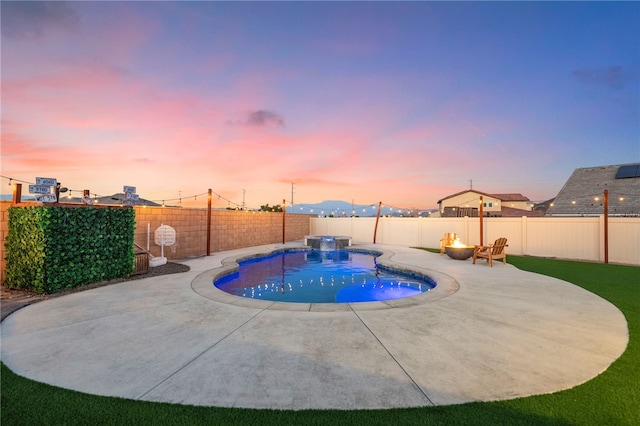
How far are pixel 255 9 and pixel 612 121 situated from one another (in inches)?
883

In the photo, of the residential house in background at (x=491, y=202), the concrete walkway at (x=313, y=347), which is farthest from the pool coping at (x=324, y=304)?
the residential house in background at (x=491, y=202)

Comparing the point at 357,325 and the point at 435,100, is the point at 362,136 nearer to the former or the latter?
the point at 435,100

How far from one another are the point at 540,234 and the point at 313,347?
13.1 metres

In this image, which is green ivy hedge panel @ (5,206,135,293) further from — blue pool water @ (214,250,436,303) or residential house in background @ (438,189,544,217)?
residential house in background @ (438,189,544,217)

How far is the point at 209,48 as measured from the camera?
438 inches

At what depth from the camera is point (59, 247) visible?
566cm

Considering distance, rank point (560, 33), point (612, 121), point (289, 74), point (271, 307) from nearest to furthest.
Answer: point (271, 307) → point (560, 33) → point (289, 74) → point (612, 121)

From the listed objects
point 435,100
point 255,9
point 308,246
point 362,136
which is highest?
point 255,9

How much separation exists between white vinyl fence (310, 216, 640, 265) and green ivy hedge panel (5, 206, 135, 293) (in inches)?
553

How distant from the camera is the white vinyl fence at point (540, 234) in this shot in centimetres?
1008

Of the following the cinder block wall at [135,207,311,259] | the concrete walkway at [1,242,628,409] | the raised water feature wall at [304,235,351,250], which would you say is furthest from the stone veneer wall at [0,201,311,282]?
the concrete walkway at [1,242,628,409]

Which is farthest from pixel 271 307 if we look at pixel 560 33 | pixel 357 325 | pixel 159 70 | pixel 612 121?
pixel 612 121

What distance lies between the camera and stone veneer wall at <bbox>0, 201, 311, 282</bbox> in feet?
30.5

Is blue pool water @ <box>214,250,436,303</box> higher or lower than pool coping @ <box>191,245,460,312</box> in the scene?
lower
